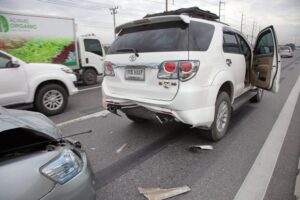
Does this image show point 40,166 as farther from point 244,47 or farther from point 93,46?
point 93,46

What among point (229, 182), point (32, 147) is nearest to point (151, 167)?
point (229, 182)

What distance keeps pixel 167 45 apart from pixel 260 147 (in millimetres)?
2143

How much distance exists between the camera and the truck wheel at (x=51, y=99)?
18.8 feet

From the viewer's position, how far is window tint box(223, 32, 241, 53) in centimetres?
407

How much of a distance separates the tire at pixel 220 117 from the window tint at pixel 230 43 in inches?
30.7

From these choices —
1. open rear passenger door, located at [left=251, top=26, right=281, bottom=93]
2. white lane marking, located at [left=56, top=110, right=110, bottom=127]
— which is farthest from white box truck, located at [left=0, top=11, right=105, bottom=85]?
open rear passenger door, located at [left=251, top=26, right=281, bottom=93]

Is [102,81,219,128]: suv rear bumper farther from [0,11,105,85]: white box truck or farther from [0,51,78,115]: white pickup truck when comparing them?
[0,11,105,85]: white box truck

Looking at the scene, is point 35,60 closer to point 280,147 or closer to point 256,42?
point 256,42

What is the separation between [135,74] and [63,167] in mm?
A: 2103

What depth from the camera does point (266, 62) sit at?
5.36 m

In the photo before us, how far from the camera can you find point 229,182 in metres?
2.86

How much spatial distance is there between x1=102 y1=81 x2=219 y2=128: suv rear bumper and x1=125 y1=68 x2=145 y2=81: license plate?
0.30 meters

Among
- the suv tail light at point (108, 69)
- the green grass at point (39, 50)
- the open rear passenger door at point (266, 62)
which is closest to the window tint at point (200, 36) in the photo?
the suv tail light at point (108, 69)

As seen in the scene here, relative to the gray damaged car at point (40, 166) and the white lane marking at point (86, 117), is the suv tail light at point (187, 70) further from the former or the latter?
the white lane marking at point (86, 117)
